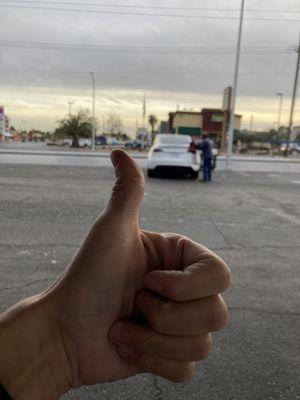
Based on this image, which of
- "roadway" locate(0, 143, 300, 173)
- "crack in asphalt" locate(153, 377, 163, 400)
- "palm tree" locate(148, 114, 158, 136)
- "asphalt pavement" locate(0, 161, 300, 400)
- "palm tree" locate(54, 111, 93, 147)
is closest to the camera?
"crack in asphalt" locate(153, 377, 163, 400)

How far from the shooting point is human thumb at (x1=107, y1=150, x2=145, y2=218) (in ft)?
4.14

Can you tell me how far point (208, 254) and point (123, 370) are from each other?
49cm

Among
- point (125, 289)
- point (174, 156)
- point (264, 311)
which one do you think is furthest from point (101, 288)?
point (174, 156)

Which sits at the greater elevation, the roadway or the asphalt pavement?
the asphalt pavement

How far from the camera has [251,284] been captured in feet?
13.8

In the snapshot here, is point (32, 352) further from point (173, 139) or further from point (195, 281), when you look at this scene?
point (173, 139)

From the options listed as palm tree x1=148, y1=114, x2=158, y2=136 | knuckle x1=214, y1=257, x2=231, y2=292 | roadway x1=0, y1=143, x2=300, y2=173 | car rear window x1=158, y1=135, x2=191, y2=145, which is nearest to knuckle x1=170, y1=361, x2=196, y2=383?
knuckle x1=214, y1=257, x2=231, y2=292

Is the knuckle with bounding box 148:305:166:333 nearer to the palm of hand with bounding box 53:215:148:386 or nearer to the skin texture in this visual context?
the skin texture

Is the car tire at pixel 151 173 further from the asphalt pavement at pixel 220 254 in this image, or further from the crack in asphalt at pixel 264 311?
the crack in asphalt at pixel 264 311

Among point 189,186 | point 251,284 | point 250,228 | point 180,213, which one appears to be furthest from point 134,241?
point 189,186

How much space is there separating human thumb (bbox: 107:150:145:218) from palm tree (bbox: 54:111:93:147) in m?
63.3

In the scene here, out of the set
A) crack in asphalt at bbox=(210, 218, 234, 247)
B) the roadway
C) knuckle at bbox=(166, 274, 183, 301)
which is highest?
knuckle at bbox=(166, 274, 183, 301)

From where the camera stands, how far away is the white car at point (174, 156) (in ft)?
43.8

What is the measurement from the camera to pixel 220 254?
5.23 metres
